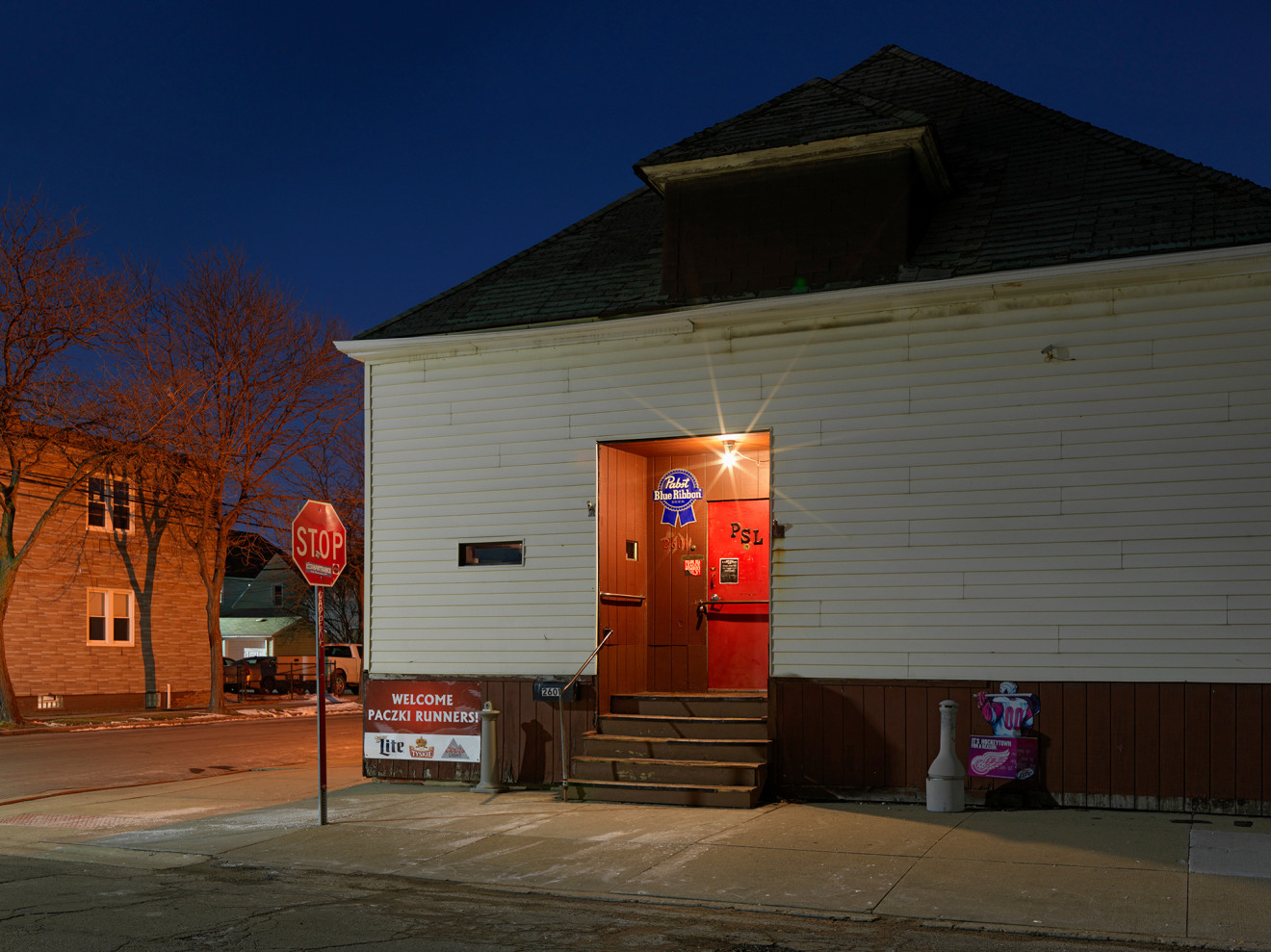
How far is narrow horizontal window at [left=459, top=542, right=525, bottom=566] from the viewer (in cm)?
1251

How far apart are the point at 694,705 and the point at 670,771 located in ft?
4.00

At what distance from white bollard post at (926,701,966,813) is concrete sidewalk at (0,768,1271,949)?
0.53 ft

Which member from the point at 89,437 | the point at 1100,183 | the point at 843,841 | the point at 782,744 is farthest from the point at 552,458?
the point at 89,437

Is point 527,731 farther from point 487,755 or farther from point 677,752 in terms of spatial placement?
point 677,752

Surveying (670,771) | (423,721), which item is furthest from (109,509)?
(670,771)

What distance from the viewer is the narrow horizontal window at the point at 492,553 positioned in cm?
1251

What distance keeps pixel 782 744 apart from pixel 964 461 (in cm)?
333

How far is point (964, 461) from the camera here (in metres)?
10.8

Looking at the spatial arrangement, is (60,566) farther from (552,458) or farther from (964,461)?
(964,461)

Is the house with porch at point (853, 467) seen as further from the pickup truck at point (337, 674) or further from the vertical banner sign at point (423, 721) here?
the pickup truck at point (337, 674)

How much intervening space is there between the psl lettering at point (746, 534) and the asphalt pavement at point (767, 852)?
3.53m

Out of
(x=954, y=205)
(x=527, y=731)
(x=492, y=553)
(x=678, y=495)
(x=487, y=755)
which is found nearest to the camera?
(x=954, y=205)

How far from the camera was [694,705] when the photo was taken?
12.2m

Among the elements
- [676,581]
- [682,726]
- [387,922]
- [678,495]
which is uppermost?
[678,495]
